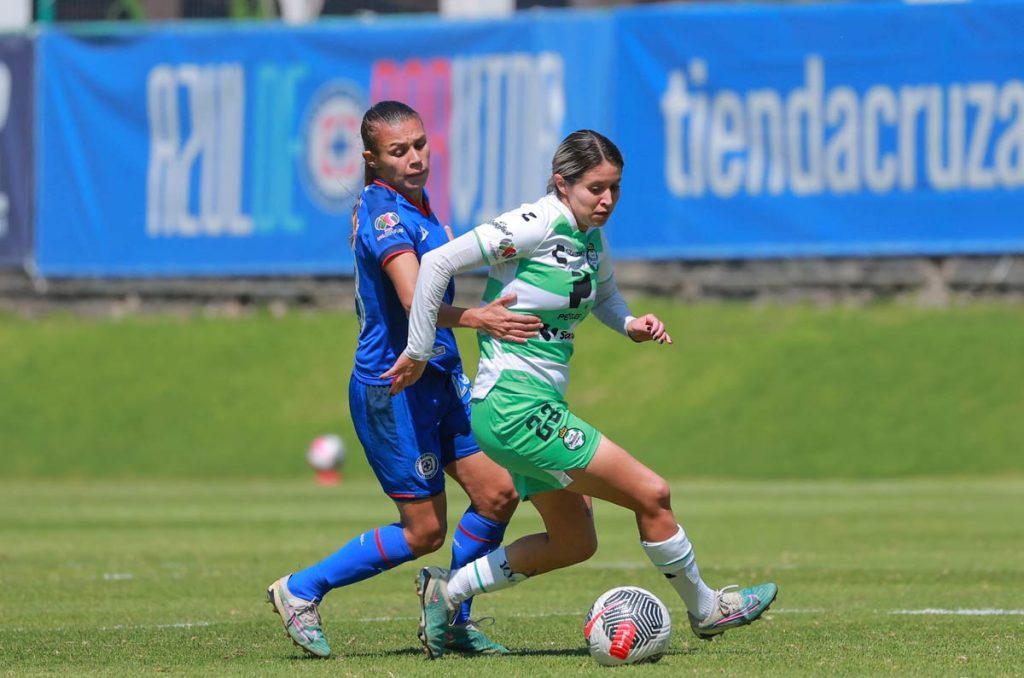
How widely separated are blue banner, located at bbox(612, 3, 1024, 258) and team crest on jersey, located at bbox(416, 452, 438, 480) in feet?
52.5

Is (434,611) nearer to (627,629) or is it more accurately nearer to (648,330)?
(627,629)

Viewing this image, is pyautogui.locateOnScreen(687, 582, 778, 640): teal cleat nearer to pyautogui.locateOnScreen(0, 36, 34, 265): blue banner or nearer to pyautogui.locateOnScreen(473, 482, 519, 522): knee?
pyautogui.locateOnScreen(473, 482, 519, 522): knee

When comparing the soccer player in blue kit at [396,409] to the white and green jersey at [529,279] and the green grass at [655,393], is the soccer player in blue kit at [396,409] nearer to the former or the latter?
the white and green jersey at [529,279]

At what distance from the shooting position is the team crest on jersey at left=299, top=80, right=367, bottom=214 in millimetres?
24594

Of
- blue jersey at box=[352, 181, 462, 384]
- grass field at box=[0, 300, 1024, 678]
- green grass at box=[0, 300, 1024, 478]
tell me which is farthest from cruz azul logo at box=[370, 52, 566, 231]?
blue jersey at box=[352, 181, 462, 384]

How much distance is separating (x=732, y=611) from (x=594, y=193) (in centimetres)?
176

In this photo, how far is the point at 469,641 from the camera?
7.64 m

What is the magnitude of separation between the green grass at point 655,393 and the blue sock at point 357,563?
13.8m

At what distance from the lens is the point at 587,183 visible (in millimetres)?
7094

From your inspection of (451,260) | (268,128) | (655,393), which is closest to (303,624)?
(451,260)

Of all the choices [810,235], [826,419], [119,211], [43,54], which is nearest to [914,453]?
[826,419]

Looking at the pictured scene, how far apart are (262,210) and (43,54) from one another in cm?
393

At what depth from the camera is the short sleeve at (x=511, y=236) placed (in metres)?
7.00

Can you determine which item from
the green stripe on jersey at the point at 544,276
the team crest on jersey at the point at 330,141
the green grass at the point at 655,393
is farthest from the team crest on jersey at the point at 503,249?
the team crest on jersey at the point at 330,141
